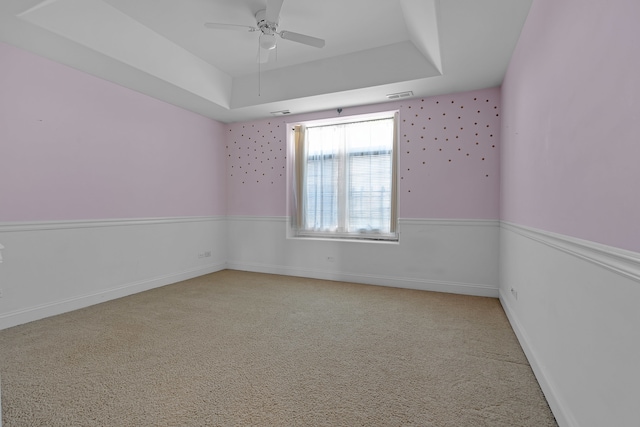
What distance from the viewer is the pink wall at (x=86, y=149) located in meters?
2.72

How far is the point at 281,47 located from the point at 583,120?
2.99m

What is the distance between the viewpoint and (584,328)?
125 centimetres

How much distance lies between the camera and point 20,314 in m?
2.72

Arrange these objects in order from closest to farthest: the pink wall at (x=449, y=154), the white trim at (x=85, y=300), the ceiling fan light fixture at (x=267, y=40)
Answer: the white trim at (x=85, y=300) → the ceiling fan light fixture at (x=267, y=40) → the pink wall at (x=449, y=154)

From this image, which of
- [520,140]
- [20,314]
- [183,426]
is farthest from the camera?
[20,314]

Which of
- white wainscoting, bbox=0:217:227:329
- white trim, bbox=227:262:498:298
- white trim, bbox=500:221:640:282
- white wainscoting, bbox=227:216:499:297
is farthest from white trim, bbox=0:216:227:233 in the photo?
white trim, bbox=500:221:640:282

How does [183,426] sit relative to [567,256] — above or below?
below

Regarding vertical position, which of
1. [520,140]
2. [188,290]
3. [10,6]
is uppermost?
[10,6]

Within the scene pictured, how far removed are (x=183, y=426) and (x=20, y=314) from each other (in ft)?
7.77

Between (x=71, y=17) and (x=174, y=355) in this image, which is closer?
(x=174, y=355)

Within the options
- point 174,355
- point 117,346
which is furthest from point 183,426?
point 117,346

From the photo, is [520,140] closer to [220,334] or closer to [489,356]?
[489,356]

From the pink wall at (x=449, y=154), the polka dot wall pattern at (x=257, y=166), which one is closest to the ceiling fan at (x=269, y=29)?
the pink wall at (x=449, y=154)

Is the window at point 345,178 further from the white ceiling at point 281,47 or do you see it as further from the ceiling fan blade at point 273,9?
the ceiling fan blade at point 273,9
